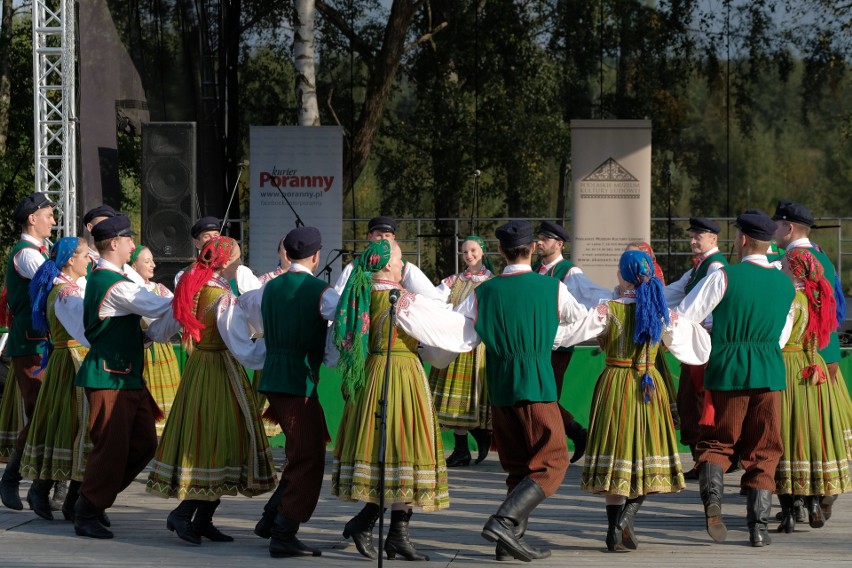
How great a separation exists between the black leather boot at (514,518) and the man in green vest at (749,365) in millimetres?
794

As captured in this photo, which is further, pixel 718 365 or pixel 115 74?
pixel 115 74

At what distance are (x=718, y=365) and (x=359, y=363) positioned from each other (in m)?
1.57

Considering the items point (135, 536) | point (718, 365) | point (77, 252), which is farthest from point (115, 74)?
point (718, 365)

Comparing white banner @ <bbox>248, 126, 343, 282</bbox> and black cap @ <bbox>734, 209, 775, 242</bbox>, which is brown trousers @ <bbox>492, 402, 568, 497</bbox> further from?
white banner @ <bbox>248, 126, 343, 282</bbox>

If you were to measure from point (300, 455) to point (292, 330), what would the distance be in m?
0.50

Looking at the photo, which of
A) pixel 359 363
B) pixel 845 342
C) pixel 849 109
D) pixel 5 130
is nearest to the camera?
pixel 359 363

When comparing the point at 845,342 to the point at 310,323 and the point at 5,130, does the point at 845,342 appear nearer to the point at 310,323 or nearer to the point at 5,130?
the point at 310,323

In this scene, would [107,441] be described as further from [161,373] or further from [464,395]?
[464,395]

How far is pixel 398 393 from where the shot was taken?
195 inches

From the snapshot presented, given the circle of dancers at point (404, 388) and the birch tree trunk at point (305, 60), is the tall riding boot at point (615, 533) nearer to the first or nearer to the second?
the circle of dancers at point (404, 388)

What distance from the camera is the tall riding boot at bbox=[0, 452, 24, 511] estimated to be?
619cm

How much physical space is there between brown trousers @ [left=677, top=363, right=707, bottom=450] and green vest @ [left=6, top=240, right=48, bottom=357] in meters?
3.40

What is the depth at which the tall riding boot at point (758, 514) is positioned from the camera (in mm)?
5297

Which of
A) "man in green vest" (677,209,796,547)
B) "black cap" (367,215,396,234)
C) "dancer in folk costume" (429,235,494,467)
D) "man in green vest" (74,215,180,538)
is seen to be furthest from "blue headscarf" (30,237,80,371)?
→ "man in green vest" (677,209,796,547)
